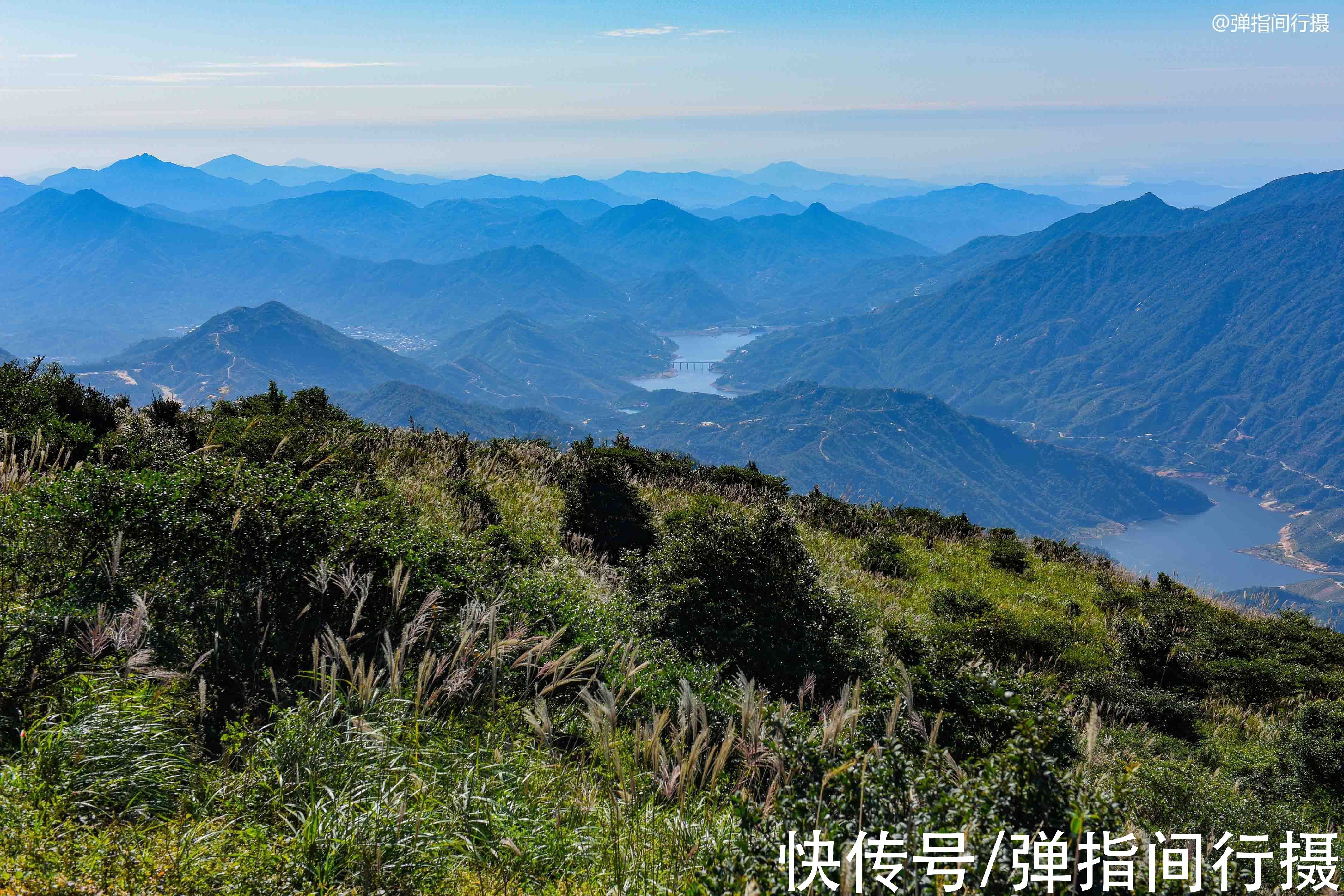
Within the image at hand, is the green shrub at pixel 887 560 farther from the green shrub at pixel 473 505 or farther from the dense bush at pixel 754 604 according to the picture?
the green shrub at pixel 473 505

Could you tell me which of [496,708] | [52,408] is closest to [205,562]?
[496,708]

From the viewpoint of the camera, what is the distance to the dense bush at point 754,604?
6.59m

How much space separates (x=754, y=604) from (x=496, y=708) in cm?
303

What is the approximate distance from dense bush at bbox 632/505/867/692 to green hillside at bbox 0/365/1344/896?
0.03 m

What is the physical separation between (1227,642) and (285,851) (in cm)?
1335

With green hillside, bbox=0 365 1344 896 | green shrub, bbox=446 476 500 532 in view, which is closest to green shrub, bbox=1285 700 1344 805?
green hillside, bbox=0 365 1344 896

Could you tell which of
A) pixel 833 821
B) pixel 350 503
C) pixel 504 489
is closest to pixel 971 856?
pixel 833 821

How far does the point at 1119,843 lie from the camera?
2.61m

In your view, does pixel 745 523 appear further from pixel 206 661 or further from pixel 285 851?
pixel 285 851

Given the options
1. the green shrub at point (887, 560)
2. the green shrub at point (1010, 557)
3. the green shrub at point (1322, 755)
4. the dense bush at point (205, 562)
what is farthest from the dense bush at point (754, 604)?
the green shrub at point (1010, 557)

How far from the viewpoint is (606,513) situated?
1105 cm

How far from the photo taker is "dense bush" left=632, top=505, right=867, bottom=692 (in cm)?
659

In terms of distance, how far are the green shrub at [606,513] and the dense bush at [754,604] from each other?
9.51ft

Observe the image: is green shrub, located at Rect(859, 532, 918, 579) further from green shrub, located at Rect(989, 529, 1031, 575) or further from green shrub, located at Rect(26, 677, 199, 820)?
green shrub, located at Rect(26, 677, 199, 820)
